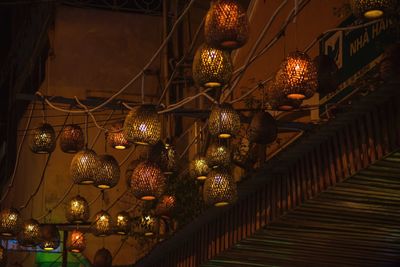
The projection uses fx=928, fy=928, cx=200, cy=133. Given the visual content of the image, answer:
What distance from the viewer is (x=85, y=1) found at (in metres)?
20.0

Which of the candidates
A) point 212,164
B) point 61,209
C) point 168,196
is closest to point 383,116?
point 212,164

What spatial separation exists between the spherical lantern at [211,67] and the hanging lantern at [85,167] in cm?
256

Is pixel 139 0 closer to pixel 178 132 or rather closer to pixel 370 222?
pixel 178 132

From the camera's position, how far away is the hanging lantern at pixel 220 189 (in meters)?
10.3

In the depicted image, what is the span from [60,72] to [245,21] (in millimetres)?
11592

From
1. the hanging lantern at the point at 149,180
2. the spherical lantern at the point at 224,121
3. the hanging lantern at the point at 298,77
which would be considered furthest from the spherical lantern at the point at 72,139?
the hanging lantern at the point at 298,77

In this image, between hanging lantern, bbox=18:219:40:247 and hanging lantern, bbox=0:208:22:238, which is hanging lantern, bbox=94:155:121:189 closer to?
hanging lantern, bbox=0:208:22:238

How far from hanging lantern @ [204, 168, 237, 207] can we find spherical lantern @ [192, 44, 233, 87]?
1707 millimetres

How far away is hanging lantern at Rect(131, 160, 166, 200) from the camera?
10.3 metres

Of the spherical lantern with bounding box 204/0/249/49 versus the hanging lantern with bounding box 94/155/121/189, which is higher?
the spherical lantern with bounding box 204/0/249/49

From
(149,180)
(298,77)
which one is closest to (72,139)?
(149,180)

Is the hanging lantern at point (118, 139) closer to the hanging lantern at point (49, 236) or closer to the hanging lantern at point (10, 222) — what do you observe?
the hanging lantern at point (10, 222)

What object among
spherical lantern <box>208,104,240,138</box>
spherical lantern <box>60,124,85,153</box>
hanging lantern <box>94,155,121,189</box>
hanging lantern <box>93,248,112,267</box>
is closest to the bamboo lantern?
spherical lantern <box>60,124,85,153</box>

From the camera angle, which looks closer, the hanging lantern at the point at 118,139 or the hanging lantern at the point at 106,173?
the hanging lantern at the point at 106,173
